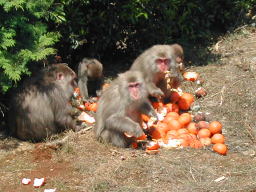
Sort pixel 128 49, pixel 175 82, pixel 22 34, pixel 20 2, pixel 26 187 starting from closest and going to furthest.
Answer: pixel 26 187 < pixel 20 2 < pixel 22 34 < pixel 175 82 < pixel 128 49

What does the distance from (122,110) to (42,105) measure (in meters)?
1.38

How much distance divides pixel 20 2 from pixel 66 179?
9.03 feet

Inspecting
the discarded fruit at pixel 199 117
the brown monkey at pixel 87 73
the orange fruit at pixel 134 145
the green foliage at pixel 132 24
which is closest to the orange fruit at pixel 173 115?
the discarded fruit at pixel 199 117

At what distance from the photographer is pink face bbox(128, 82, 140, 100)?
759cm

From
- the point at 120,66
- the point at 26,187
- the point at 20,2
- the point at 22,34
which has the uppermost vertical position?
the point at 20,2

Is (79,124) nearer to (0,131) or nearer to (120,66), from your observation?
(0,131)

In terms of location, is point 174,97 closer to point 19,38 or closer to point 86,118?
point 86,118

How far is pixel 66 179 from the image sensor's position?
23.0 feet

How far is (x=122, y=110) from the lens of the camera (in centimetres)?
770

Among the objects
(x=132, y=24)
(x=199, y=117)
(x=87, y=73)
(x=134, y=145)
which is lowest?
(x=134, y=145)

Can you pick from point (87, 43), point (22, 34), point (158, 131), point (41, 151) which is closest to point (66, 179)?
Result: point (41, 151)

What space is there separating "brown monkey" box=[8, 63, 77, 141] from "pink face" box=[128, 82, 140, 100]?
4.17 feet

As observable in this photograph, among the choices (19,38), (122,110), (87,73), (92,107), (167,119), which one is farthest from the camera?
(87,73)

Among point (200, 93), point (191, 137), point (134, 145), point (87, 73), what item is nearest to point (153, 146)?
point (134, 145)
